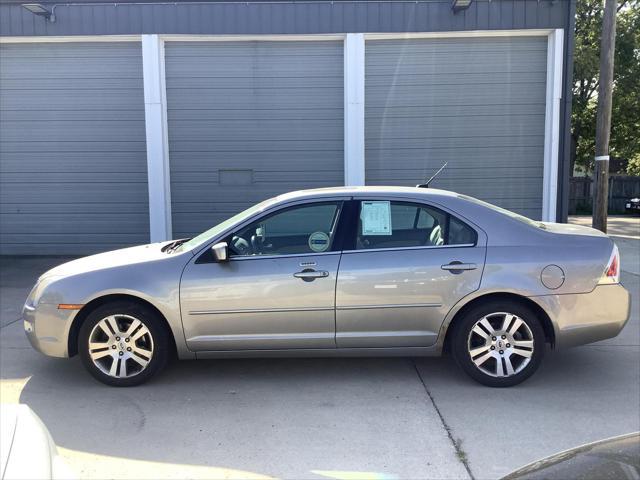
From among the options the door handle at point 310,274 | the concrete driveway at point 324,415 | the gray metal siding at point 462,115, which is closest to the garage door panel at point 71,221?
the gray metal siding at point 462,115

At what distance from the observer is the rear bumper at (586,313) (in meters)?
4.36

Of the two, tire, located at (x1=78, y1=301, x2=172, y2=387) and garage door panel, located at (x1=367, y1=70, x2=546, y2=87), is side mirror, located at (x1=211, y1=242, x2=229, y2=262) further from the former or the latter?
garage door panel, located at (x1=367, y1=70, x2=546, y2=87)

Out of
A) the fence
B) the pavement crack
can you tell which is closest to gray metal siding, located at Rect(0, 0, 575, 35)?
the pavement crack

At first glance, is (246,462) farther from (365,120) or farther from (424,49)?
(424,49)

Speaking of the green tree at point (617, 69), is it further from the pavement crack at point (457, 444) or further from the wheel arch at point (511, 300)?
the pavement crack at point (457, 444)

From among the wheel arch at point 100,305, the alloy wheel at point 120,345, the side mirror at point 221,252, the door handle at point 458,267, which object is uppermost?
the side mirror at point 221,252

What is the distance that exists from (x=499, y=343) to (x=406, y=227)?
115 cm

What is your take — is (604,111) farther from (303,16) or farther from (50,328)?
(50,328)

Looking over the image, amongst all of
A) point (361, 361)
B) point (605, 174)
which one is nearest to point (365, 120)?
point (605, 174)

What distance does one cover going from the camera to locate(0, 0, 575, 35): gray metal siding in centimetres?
1019

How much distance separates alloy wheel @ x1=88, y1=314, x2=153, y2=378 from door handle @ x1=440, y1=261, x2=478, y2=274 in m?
2.37

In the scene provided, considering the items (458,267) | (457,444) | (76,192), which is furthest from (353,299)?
Answer: (76,192)

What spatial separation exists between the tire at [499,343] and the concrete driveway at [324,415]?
5.7 inches

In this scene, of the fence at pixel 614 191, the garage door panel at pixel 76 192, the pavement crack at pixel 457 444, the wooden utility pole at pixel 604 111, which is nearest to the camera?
the pavement crack at pixel 457 444
